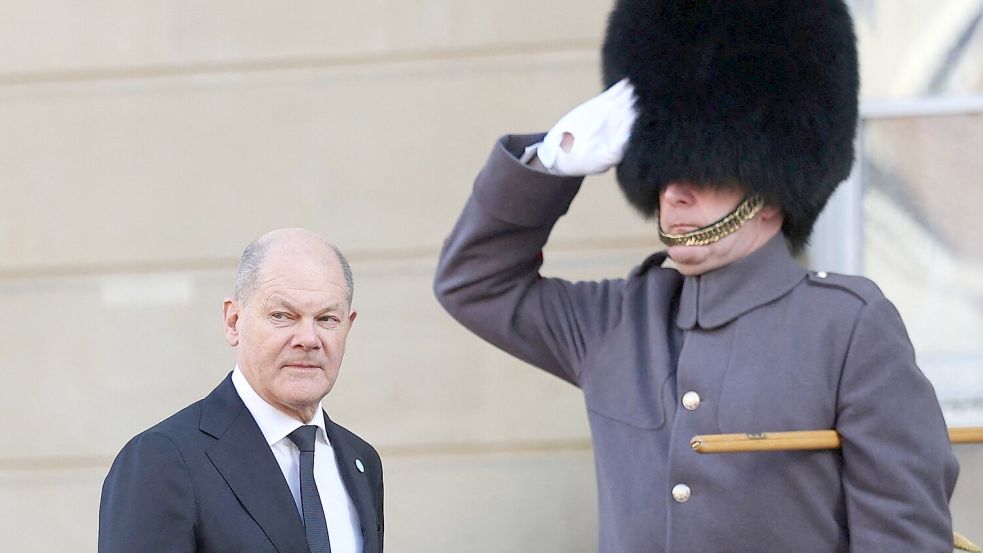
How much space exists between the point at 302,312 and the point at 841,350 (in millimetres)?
955

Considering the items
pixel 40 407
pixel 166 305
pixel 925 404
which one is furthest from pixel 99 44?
pixel 925 404

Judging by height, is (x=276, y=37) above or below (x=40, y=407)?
above

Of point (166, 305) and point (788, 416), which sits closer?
point (788, 416)

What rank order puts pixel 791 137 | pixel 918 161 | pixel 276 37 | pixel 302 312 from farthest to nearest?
pixel 276 37
pixel 918 161
pixel 791 137
pixel 302 312

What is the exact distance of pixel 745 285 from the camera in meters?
2.59

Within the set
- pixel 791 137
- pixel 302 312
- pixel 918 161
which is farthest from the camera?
pixel 918 161

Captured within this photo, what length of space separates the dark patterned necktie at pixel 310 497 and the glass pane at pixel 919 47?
6.22ft

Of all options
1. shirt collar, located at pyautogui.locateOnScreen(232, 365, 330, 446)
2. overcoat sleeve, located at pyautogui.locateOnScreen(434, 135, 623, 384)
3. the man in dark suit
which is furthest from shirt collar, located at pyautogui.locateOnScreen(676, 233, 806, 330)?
shirt collar, located at pyautogui.locateOnScreen(232, 365, 330, 446)

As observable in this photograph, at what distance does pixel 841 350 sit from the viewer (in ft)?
8.11

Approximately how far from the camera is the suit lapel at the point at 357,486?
248 cm

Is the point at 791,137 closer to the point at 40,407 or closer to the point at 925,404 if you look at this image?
the point at 925,404

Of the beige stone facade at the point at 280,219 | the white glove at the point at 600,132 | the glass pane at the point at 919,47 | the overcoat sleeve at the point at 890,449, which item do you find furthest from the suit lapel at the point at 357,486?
the glass pane at the point at 919,47

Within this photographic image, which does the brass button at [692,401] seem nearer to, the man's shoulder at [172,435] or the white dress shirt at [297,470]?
the white dress shirt at [297,470]

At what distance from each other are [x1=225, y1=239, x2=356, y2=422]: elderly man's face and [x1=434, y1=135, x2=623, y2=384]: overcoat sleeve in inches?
15.4
